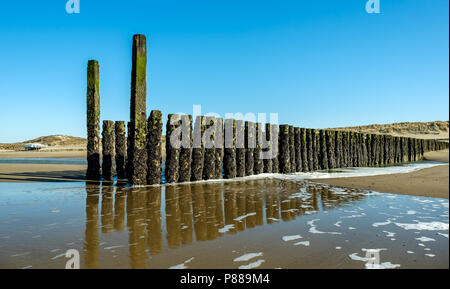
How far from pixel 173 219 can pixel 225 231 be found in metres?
0.95

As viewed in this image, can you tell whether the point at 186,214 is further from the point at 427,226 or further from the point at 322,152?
the point at 322,152

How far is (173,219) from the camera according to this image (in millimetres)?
4172

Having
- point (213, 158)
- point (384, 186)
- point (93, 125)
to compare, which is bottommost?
point (384, 186)

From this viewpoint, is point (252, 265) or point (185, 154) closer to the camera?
point (252, 265)

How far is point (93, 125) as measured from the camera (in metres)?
9.34

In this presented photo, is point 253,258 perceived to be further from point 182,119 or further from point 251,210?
point 182,119

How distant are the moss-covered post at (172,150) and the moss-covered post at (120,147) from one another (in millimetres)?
2521

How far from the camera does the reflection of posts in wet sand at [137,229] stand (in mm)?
2631

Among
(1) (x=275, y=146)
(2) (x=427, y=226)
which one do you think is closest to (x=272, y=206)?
(2) (x=427, y=226)

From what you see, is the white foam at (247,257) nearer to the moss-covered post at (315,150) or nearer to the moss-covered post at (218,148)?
the moss-covered post at (218,148)

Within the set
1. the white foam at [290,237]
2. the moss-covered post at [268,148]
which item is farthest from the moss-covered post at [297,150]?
the white foam at [290,237]
